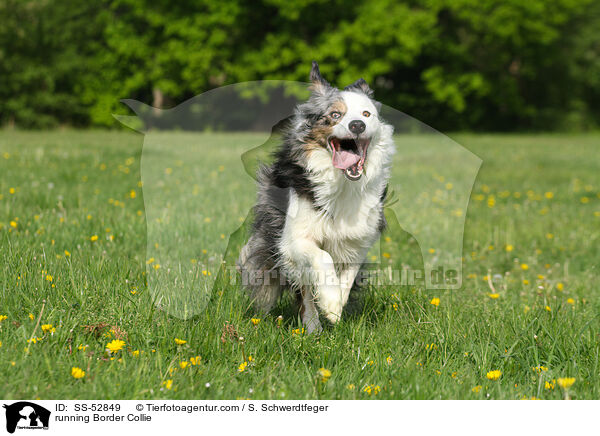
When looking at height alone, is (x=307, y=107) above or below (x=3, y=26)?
below

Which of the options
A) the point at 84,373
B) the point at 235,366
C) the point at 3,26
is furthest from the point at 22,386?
the point at 3,26

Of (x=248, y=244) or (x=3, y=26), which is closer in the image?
(x=248, y=244)

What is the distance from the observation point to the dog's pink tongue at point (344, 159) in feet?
9.66

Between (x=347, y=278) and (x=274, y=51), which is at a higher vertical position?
(x=274, y=51)

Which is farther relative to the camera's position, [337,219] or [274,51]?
[274,51]

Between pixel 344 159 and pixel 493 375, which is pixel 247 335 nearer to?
pixel 344 159

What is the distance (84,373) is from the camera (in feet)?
8.37

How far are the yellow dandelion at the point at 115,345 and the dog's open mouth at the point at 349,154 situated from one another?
137cm

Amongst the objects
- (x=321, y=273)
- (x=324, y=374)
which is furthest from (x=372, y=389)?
(x=321, y=273)

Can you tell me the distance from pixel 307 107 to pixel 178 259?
1741mm

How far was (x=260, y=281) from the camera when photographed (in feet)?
12.1

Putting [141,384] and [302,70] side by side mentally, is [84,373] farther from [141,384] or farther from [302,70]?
[302,70]
